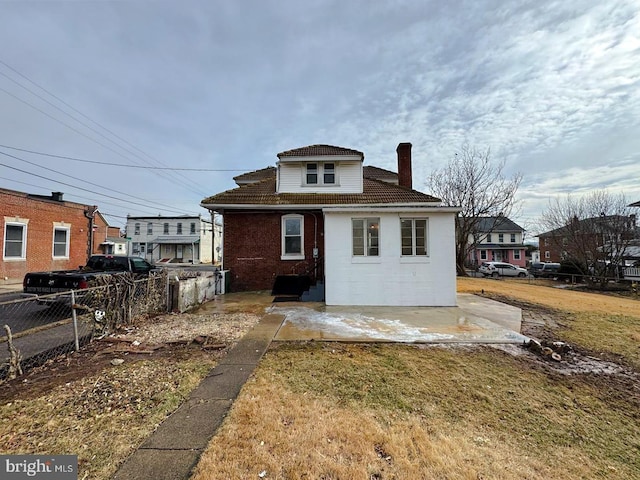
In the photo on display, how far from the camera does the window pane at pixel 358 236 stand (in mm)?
9547

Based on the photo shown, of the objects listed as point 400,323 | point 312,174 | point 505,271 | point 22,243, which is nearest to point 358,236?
point 400,323

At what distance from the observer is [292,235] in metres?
12.2

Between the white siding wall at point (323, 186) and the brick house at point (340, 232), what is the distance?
0.05 meters

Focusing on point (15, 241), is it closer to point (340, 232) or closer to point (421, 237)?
point (340, 232)

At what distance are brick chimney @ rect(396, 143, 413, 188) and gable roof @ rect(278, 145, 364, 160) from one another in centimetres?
298

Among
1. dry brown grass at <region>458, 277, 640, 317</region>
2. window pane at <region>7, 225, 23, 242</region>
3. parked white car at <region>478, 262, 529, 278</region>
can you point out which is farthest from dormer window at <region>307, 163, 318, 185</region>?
parked white car at <region>478, 262, 529, 278</region>

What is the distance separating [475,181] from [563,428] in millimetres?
26655

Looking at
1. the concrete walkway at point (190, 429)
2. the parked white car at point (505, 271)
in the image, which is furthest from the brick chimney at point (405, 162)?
the parked white car at point (505, 271)

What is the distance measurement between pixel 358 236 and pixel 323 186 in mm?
4767

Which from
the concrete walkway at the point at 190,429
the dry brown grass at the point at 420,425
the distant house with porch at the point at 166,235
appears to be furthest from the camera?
the distant house with porch at the point at 166,235

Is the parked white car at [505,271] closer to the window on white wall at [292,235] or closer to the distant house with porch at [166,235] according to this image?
the window on white wall at [292,235]

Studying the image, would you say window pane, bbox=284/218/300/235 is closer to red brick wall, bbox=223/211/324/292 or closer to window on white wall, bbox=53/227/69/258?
red brick wall, bbox=223/211/324/292

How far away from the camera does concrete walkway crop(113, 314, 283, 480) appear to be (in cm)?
234

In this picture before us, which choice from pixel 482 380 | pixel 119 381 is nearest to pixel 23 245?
pixel 119 381
